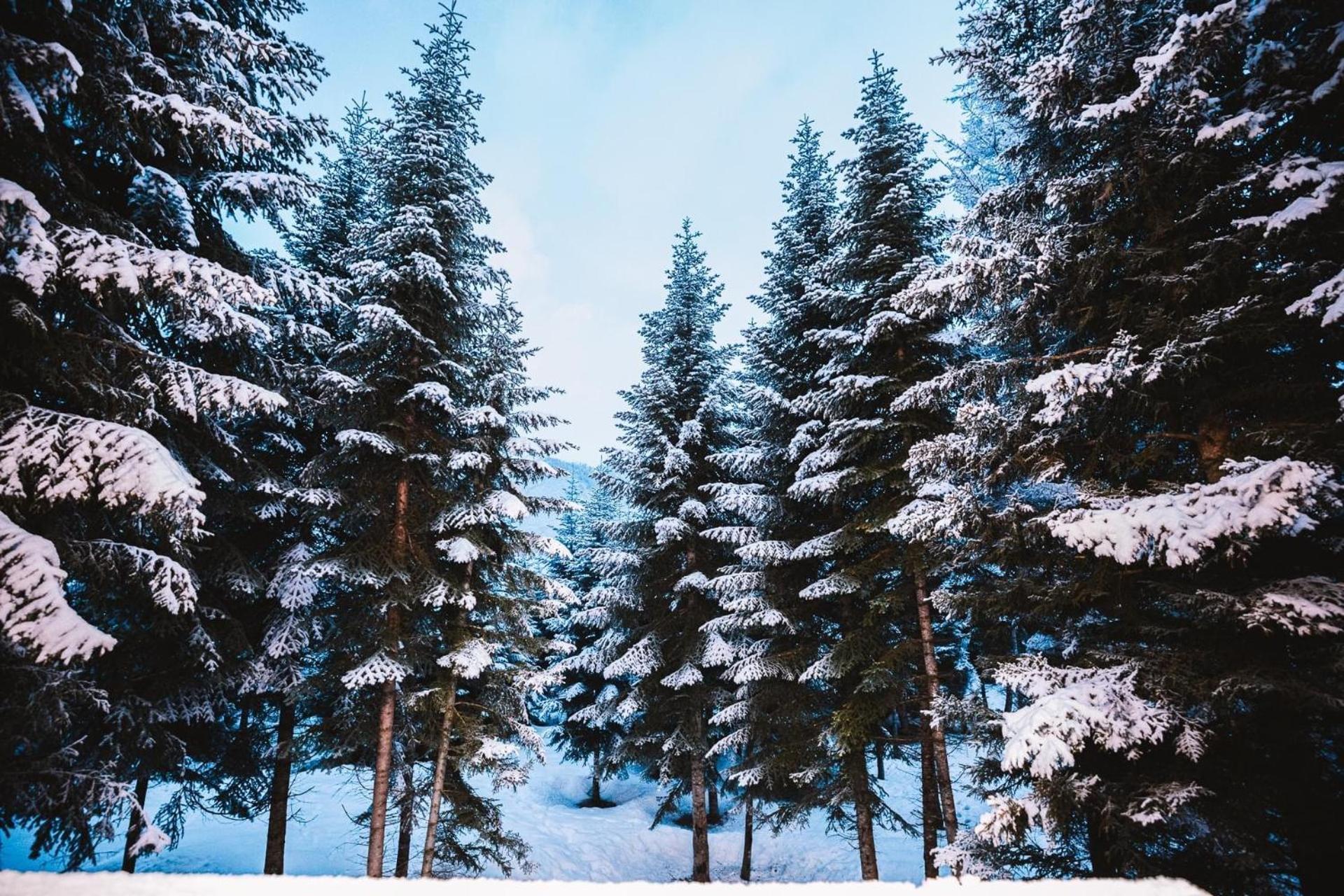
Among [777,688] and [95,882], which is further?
[777,688]

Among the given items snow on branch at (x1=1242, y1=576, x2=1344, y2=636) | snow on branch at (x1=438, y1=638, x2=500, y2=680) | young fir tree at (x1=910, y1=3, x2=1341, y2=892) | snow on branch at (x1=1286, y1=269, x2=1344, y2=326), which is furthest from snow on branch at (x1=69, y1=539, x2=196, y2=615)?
snow on branch at (x1=1286, y1=269, x2=1344, y2=326)

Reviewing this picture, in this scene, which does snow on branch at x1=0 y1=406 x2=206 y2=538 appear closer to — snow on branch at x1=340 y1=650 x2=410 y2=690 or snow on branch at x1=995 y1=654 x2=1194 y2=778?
snow on branch at x1=340 y1=650 x2=410 y2=690

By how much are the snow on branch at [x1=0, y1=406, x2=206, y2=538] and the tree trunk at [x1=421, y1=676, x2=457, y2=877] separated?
6647mm

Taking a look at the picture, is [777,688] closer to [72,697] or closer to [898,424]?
[898,424]

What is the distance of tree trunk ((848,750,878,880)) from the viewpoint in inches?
366

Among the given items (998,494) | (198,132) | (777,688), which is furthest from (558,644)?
(198,132)

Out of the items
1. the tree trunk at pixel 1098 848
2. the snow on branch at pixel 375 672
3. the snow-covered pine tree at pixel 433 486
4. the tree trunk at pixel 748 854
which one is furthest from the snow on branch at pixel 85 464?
the tree trunk at pixel 748 854

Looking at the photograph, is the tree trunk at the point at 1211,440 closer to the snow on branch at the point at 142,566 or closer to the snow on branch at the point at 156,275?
the snow on branch at the point at 156,275

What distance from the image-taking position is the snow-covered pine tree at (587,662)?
13.6 meters

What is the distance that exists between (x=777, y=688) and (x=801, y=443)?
16.8ft

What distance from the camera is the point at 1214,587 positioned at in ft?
16.0

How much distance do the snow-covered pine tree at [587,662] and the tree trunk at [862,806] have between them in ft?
20.1

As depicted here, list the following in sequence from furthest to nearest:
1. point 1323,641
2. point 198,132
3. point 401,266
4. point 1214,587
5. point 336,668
A: point 401,266 → point 336,668 → point 198,132 → point 1214,587 → point 1323,641

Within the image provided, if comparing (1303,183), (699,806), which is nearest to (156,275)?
(1303,183)
